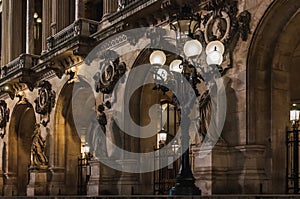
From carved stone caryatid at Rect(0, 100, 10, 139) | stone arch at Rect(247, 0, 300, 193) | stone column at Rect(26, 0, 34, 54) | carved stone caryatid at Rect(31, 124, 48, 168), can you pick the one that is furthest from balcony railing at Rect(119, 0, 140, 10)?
carved stone caryatid at Rect(0, 100, 10, 139)

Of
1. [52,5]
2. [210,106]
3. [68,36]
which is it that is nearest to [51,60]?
[68,36]

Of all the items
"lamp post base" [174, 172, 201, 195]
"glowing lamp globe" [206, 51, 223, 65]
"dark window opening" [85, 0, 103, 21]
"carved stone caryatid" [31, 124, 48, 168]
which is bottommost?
"lamp post base" [174, 172, 201, 195]

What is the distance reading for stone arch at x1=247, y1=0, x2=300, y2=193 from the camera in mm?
14914

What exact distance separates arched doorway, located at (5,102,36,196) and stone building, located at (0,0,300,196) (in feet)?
0.15

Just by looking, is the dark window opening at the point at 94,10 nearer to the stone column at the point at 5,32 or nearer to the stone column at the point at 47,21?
the stone column at the point at 47,21

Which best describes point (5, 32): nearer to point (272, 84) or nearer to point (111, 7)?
point (111, 7)

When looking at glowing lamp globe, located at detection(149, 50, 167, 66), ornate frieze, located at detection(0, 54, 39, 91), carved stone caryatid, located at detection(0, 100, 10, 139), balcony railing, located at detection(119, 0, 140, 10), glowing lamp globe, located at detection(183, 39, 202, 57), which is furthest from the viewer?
carved stone caryatid, located at detection(0, 100, 10, 139)

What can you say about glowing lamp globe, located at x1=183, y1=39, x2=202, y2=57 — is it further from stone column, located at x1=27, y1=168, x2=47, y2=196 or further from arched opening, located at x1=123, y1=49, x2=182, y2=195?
stone column, located at x1=27, y1=168, x2=47, y2=196

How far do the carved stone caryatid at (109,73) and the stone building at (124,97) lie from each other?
0.04 metres

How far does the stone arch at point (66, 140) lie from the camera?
82.1 ft

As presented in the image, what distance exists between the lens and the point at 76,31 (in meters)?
22.6

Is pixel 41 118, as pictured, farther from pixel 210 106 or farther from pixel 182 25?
pixel 182 25

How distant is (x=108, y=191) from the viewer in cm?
2061

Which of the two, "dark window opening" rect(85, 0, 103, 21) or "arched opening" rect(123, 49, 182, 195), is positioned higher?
"dark window opening" rect(85, 0, 103, 21)
